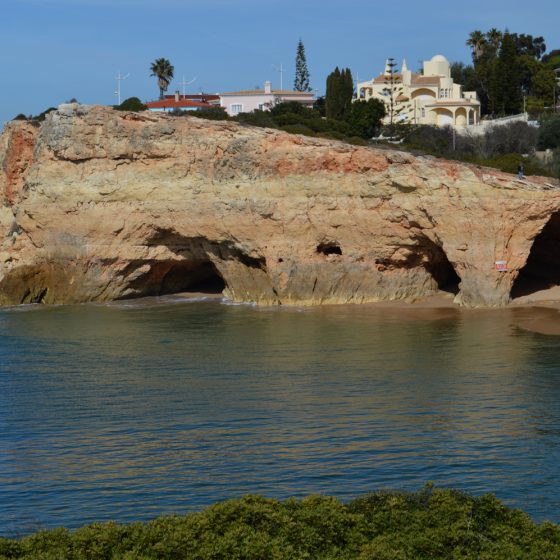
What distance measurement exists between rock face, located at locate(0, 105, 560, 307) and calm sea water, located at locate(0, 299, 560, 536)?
305 centimetres

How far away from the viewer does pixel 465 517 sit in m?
11.8

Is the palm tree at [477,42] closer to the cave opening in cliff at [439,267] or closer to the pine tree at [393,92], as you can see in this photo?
the pine tree at [393,92]

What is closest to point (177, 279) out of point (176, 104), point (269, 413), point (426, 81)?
point (269, 413)

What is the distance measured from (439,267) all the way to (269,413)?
688 inches

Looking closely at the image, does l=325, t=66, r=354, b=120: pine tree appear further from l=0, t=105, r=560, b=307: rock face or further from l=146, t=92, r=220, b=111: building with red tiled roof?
l=0, t=105, r=560, b=307: rock face

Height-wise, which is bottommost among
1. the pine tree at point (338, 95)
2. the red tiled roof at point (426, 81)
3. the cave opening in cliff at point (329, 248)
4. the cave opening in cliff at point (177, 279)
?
the cave opening in cliff at point (177, 279)

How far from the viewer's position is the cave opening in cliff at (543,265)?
33906mm

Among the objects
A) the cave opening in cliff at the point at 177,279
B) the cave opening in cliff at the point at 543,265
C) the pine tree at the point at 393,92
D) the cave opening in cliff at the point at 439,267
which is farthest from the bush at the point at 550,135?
the cave opening in cliff at the point at 177,279

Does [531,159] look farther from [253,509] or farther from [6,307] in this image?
[253,509]

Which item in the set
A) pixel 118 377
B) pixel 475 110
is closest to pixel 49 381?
pixel 118 377

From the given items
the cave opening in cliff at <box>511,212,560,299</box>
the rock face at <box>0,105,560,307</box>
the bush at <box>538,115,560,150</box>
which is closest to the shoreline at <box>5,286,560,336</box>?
the rock face at <box>0,105,560,307</box>

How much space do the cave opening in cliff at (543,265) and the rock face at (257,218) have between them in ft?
0.28

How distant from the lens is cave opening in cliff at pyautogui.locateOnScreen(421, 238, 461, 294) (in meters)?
33.8

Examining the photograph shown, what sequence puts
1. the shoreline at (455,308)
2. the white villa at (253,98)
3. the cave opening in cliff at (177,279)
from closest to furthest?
the shoreline at (455,308) < the cave opening in cliff at (177,279) < the white villa at (253,98)
